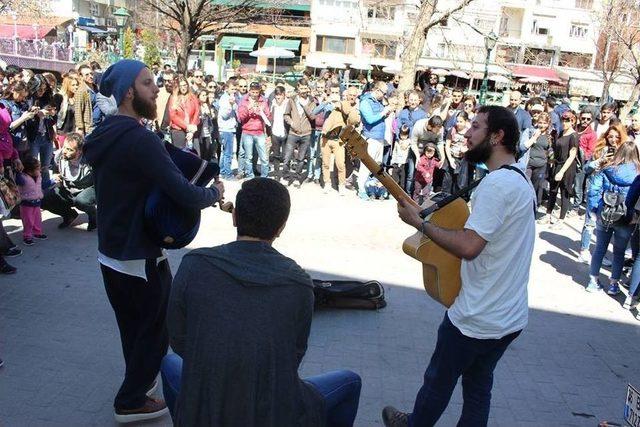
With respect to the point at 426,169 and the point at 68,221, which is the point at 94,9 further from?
the point at 68,221

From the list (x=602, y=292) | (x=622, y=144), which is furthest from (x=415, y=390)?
(x=622, y=144)

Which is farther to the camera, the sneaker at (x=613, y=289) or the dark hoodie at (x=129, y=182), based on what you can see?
the sneaker at (x=613, y=289)

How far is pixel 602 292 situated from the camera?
639 cm

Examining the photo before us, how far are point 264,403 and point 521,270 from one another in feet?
4.97

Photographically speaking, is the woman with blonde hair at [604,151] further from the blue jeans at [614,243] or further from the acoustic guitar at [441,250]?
the acoustic guitar at [441,250]

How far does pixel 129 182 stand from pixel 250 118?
728 cm

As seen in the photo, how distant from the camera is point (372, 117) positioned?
9445 mm

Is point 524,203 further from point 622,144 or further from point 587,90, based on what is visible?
point 587,90

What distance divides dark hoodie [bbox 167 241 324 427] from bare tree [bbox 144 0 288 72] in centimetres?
1995

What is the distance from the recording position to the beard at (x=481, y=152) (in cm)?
282

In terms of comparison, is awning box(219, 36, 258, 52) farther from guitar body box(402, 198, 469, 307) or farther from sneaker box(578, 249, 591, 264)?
guitar body box(402, 198, 469, 307)

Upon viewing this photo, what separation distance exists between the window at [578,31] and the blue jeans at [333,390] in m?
49.4

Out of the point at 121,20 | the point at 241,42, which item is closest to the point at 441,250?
the point at 241,42

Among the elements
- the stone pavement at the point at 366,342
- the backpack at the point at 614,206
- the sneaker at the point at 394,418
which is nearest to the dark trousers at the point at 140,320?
the stone pavement at the point at 366,342
